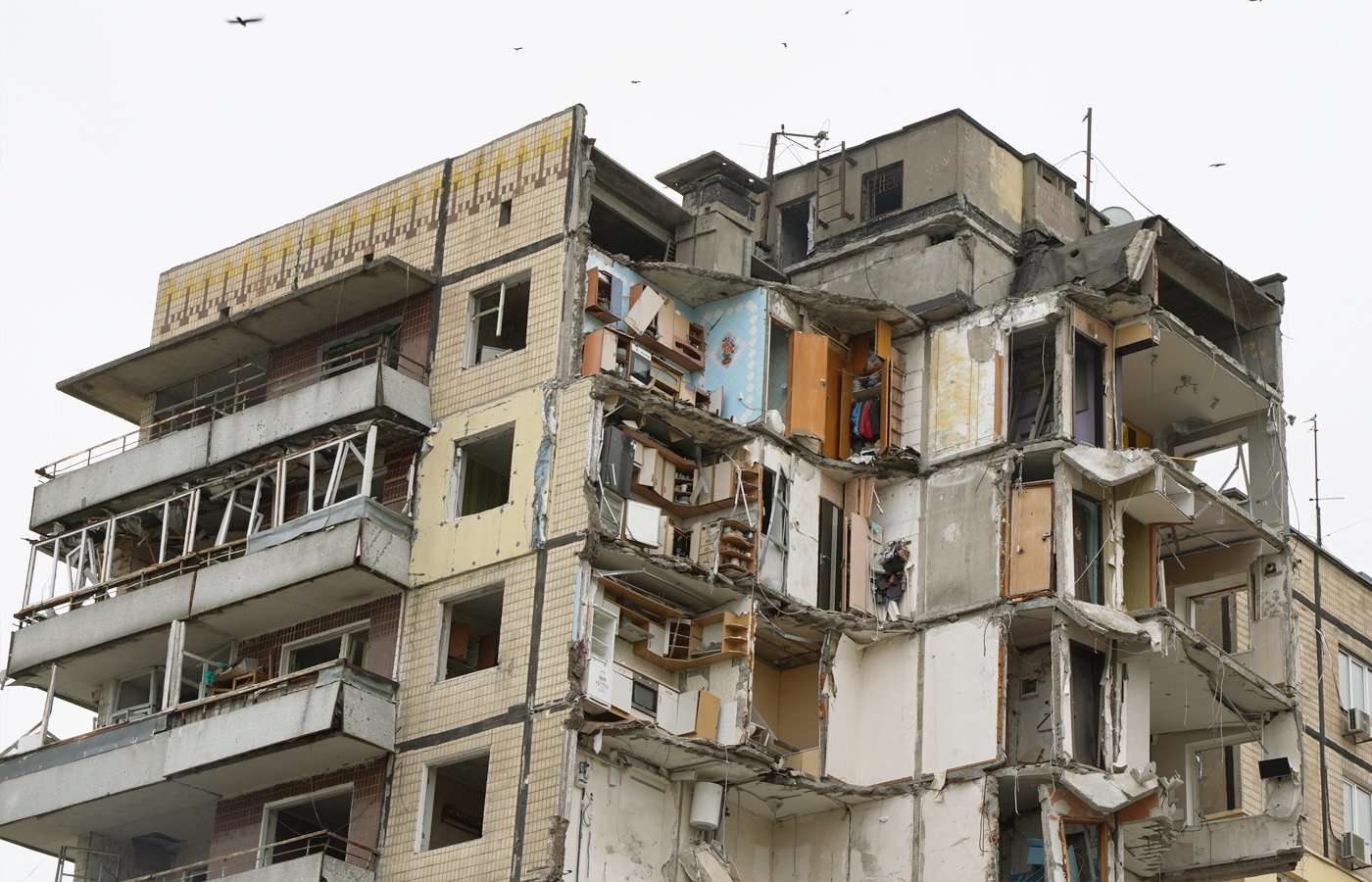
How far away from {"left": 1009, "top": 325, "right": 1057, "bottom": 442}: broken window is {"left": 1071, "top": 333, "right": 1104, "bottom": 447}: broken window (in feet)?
1.48

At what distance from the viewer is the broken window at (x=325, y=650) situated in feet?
145

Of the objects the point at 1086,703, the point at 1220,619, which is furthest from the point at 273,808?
the point at 1220,619

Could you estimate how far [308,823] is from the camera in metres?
44.3

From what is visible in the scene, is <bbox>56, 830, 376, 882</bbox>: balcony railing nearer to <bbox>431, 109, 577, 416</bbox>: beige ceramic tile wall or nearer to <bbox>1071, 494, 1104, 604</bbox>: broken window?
<bbox>431, 109, 577, 416</bbox>: beige ceramic tile wall

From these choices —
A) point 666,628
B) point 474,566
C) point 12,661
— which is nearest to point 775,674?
point 666,628

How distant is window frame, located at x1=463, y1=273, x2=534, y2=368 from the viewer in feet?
147

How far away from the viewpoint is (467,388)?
44750 millimetres

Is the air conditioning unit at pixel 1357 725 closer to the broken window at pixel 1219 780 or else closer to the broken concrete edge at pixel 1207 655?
the broken window at pixel 1219 780

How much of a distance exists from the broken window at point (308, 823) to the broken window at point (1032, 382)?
46.6ft

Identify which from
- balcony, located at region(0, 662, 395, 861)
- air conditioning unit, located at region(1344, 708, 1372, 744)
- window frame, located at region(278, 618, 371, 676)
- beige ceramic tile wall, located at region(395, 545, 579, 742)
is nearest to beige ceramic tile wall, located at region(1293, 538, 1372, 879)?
air conditioning unit, located at region(1344, 708, 1372, 744)

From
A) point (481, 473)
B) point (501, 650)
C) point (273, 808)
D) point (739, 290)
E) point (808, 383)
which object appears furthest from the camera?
point (739, 290)

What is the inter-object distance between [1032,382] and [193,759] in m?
17.0

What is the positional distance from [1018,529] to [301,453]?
1331 cm

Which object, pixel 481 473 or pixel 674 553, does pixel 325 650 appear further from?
pixel 674 553
